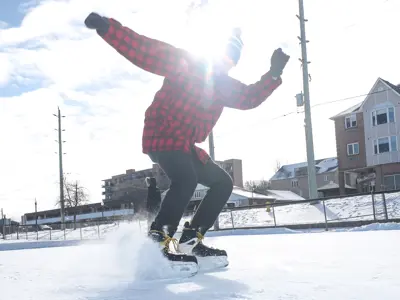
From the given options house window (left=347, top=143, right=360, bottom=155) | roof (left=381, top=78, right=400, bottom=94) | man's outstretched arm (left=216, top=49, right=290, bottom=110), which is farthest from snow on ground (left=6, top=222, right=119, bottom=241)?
roof (left=381, top=78, right=400, bottom=94)

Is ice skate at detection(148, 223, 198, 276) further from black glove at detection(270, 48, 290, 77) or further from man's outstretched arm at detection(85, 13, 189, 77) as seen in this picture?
black glove at detection(270, 48, 290, 77)

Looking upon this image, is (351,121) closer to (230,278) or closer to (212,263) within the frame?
(212,263)

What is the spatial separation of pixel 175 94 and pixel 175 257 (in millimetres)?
1003

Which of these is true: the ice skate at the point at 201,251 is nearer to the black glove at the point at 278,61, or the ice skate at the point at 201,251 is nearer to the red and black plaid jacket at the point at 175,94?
the red and black plaid jacket at the point at 175,94

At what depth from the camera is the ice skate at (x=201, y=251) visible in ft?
9.85

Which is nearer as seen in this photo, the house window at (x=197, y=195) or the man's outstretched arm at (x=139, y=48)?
the man's outstretched arm at (x=139, y=48)

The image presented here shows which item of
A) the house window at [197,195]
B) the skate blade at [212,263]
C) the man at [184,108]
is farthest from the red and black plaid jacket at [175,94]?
the house window at [197,195]

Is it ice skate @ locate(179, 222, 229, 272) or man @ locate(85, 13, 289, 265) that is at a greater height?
man @ locate(85, 13, 289, 265)

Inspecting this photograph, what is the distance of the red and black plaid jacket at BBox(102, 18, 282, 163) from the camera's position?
112 inches

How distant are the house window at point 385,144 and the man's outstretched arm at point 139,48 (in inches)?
1356

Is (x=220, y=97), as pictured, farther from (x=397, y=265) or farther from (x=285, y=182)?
(x=285, y=182)

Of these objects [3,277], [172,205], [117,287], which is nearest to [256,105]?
[172,205]

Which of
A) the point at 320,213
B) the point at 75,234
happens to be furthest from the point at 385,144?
the point at 75,234

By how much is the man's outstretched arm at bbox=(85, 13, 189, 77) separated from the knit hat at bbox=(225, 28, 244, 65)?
326mm
